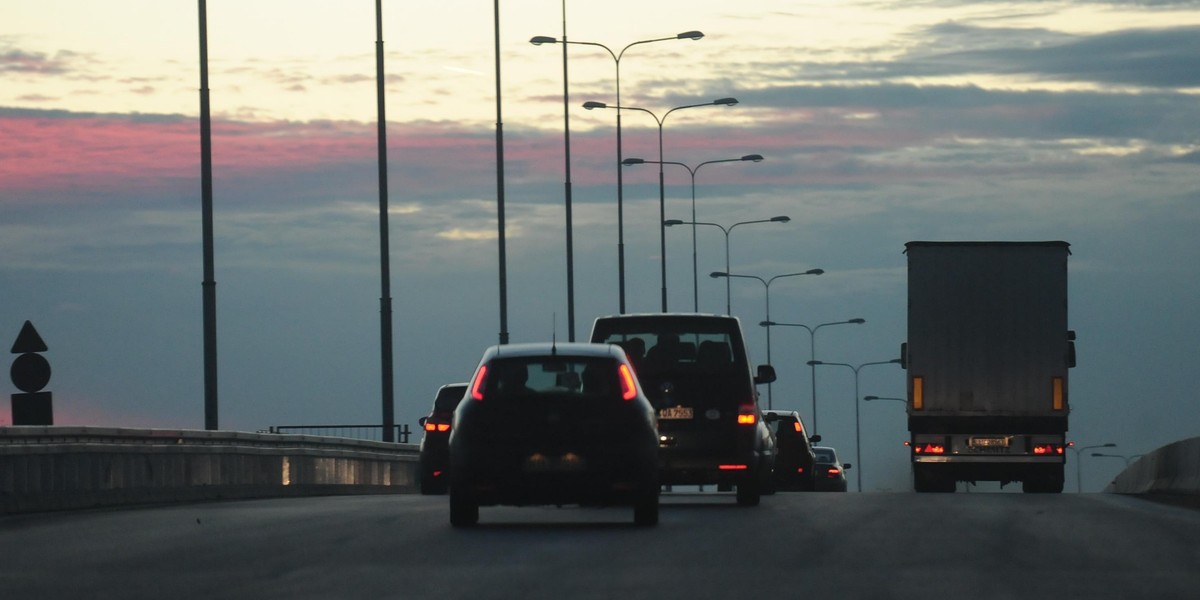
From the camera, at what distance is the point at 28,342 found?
27.4 m

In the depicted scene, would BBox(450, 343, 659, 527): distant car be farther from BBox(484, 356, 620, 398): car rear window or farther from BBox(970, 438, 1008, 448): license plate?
BBox(970, 438, 1008, 448): license plate

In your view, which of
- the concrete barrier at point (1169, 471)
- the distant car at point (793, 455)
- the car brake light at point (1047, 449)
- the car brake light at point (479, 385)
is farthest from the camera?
the distant car at point (793, 455)

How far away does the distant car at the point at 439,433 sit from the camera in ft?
96.2

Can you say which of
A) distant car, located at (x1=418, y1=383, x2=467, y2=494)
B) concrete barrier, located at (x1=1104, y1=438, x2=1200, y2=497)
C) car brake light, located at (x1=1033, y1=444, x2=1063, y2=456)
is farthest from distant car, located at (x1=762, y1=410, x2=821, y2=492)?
distant car, located at (x1=418, y1=383, x2=467, y2=494)

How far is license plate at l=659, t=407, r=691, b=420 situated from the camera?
22203 mm

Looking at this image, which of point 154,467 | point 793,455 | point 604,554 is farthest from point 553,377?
point 793,455

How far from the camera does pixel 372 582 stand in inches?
492

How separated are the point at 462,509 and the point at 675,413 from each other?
486cm

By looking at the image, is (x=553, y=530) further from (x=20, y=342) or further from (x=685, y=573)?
(x=20, y=342)

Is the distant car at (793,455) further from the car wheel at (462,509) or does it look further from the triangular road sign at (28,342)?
the car wheel at (462,509)

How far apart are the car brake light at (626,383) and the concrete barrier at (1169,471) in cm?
1442

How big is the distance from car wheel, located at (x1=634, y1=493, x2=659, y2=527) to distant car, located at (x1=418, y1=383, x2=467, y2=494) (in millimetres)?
11076

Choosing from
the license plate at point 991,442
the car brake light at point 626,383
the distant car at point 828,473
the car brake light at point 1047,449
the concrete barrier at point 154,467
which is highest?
the car brake light at point 626,383

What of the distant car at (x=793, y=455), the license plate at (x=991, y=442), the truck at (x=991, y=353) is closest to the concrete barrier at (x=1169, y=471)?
the truck at (x=991, y=353)
